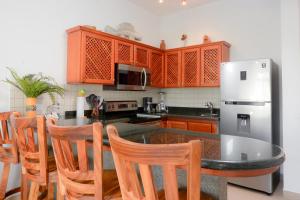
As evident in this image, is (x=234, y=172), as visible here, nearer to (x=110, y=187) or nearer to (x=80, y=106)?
(x=110, y=187)

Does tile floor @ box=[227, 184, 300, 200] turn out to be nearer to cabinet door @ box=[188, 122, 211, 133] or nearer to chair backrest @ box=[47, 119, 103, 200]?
cabinet door @ box=[188, 122, 211, 133]

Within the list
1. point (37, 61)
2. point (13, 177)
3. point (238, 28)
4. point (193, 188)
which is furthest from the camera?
point (238, 28)

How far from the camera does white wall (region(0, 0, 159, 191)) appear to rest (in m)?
2.54

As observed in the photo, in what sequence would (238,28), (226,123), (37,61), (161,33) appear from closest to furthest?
1. (37,61)
2. (226,123)
3. (238,28)
4. (161,33)

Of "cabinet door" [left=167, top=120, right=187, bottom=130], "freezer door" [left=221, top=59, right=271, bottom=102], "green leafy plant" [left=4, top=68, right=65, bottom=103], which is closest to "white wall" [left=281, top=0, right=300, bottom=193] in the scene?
"freezer door" [left=221, top=59, right=271, bottom=102]

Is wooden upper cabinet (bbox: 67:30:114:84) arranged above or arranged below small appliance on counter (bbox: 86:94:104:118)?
above

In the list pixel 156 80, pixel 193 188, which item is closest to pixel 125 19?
pixel 156 80

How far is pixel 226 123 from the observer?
3.24 m

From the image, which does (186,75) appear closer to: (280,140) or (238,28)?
(238,28)

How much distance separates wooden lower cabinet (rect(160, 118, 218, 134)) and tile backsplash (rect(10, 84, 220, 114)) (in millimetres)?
711

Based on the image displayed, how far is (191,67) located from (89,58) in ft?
6.06

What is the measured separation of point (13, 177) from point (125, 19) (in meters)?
3.02

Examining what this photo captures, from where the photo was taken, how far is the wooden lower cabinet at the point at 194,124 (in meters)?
3.38

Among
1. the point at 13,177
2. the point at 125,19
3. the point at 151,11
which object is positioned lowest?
the point at 13,177
